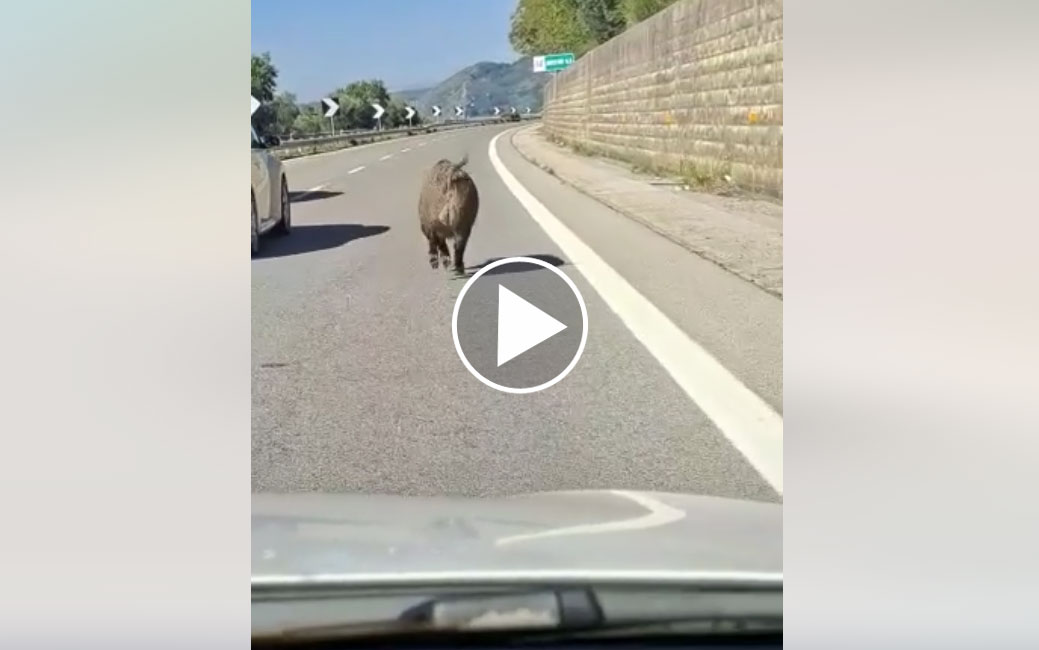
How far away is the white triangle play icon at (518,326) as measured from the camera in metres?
2.35

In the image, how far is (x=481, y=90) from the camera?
2553mm

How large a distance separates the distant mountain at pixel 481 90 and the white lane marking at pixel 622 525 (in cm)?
97

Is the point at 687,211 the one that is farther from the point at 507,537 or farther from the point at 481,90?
the point at 507,537

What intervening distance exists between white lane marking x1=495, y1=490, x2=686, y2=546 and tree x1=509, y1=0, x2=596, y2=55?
1046 mm

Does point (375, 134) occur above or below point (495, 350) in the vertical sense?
above

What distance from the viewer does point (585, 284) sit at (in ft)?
8.62

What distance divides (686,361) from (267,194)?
4.04 feet

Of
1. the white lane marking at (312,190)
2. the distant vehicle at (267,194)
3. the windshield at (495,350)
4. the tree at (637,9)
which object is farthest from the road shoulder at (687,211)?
the distant vehicle at (267,194)

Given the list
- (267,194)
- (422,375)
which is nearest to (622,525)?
(422,375)
